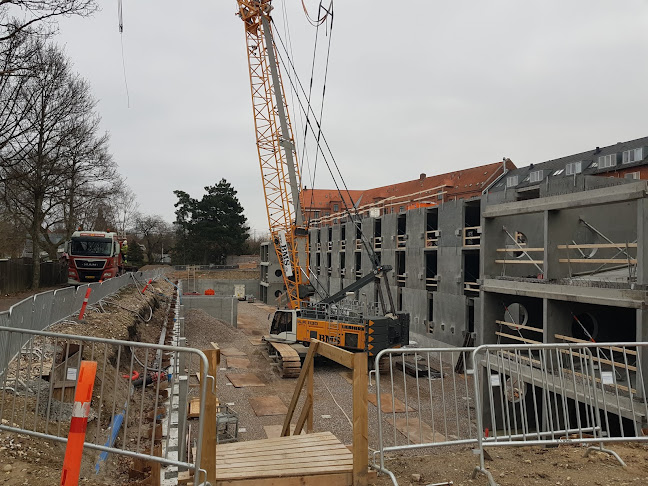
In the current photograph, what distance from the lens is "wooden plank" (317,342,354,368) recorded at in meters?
A: 4.56

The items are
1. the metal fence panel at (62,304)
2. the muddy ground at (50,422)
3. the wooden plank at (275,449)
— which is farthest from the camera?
the metal fence panel at (62,304)

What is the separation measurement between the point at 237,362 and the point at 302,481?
16.7 meters

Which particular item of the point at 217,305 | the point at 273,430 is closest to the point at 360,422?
the point at 273,430

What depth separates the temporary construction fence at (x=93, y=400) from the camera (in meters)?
4.36

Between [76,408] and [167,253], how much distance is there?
87.8 metres

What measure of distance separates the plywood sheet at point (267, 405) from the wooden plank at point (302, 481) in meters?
9.94

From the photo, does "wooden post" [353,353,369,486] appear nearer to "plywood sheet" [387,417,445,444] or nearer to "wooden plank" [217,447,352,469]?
"wooden plank" [217,447,352,469]

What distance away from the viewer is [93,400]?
7.77 m

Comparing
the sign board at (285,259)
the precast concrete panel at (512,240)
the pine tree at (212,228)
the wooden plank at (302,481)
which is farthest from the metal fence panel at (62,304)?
the pine tree at (212,228)

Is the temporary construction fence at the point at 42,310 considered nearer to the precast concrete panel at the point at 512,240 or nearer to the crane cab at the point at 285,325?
the crane cab at the point at 285,325

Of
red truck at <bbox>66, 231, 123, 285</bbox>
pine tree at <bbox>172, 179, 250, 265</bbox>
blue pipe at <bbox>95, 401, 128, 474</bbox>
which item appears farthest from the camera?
pine tree at <bbox>172, 179, 250, 265</bbox>

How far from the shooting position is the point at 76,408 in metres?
3.47

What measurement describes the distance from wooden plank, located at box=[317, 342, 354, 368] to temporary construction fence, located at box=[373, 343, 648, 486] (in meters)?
0.34

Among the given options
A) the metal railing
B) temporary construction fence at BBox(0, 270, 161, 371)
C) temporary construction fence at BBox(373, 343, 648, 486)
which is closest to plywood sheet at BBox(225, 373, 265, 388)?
the metal railing
